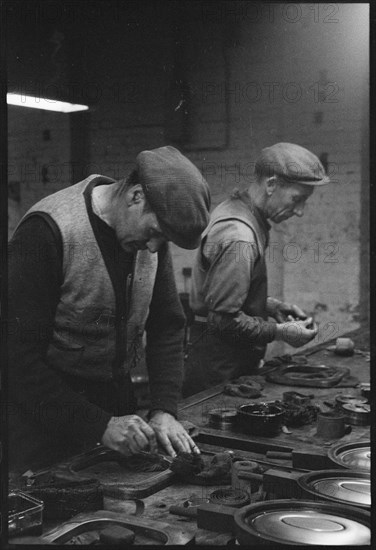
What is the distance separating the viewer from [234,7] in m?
1.91

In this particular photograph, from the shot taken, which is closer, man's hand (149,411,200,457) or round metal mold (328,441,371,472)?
round metal mold (328,441,371,472)

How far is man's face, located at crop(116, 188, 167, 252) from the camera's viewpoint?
2.17 m

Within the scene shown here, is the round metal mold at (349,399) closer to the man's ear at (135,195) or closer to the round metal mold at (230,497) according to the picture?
the round metal mold at (230,497)

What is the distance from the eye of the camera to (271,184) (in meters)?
2.93

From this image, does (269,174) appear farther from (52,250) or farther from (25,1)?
(25,1)

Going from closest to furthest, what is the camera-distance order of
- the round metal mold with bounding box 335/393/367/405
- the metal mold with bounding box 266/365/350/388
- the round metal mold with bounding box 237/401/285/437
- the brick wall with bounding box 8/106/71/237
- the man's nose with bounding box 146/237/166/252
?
the man's nose with bounding box 146/237/166/252 → the round metal mold with bounding box 237/401/285/437 → the brick wall with bounding box 8/106/71/237 → the round metal mold with bounding box 335/393/367/405 → the metal mold with bounding box 266/365/350/388

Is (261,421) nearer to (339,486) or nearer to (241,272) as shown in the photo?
(339,486)

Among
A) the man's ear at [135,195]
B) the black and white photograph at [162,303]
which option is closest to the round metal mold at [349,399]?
the black and white photograph at [162,303]

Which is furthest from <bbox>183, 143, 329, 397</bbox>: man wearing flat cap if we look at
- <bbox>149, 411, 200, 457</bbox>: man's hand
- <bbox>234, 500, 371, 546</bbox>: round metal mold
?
<bbox>234, 500, 371, 546</bbox>: round metal mold

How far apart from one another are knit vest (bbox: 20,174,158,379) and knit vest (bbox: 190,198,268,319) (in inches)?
19.5

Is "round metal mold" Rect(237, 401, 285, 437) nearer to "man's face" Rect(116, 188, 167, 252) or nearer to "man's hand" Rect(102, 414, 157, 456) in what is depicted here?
"man's hand" Rect(102, 414, 157, 456)

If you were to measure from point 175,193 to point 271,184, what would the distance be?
0.93 metres

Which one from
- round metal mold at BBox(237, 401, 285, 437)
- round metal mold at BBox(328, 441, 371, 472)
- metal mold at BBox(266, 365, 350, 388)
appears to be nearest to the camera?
round metal mold at BBox(328, 441, 371, 472)

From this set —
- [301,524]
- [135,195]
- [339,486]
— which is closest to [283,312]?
[135,195]
